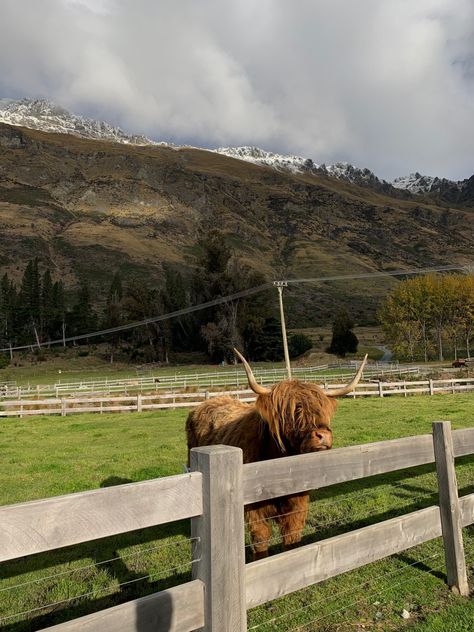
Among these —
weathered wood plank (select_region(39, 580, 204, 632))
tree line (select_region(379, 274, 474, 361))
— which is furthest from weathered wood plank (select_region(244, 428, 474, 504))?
tree line (select_region(379, 274, 474, 361))

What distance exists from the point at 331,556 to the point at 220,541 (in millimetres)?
1164

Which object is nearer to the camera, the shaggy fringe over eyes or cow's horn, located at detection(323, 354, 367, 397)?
the shaggy fringe over eyes

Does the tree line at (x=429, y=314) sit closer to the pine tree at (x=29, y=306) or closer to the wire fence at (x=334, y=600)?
the wire fence at (x=334, y=600)

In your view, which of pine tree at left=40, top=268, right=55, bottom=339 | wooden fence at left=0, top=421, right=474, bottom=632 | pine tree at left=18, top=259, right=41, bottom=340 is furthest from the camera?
pine tree at left=40, top=268, right=55, bottom=339

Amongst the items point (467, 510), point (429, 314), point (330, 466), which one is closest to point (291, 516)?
point (330, 466)

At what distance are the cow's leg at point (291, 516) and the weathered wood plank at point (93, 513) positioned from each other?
2045mm

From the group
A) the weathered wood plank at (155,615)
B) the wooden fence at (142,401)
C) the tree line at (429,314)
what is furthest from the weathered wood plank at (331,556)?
the tree line at (429,314)

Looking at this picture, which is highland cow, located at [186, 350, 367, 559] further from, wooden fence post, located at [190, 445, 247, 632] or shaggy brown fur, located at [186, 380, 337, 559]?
wooden fence post, located at [190, 445, 247, 632]

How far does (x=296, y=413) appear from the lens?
13.4ft

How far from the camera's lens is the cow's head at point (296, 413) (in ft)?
13.0

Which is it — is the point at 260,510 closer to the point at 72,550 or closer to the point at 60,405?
the point at 72,550

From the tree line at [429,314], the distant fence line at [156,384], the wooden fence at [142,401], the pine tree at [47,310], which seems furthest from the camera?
the pine tree at [47,310]

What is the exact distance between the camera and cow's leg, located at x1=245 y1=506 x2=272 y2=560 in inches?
166

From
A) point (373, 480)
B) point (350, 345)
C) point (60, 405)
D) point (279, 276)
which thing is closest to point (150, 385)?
point (60, 405)
